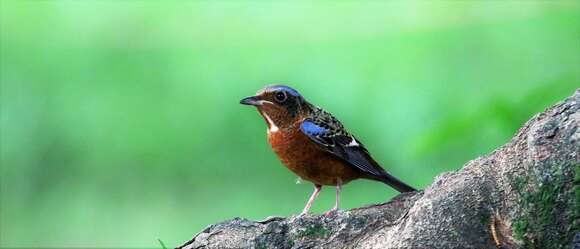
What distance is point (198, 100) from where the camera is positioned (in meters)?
9.75

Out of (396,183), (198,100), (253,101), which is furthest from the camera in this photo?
(198,100)

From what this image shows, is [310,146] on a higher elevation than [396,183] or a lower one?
higher

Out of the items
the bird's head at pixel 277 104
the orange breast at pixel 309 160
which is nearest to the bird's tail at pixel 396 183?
the orange breast at pixel 309 160

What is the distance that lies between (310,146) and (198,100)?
4.58 meters

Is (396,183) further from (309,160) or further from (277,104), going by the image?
(277,104)

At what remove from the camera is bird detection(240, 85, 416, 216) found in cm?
526

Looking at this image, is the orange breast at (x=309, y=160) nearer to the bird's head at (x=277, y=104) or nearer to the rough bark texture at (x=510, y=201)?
the bird's head at (x=277, y=104)

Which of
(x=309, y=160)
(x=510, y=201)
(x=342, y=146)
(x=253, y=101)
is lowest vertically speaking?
(x=510, y=201)

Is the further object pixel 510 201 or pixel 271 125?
pixel 271 125

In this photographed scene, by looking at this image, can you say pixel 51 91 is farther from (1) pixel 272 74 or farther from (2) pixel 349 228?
(2) pixel 349 228

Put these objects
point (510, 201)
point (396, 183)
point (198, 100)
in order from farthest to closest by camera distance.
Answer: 1. point (198, 100)
2. point (396, 183)
3. point (510, 201)

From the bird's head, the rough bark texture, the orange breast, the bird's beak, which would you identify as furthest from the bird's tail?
the rough bark texture

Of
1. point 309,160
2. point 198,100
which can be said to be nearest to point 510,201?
point 309,160

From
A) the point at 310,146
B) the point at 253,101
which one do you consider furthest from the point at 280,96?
the point at 310,146
